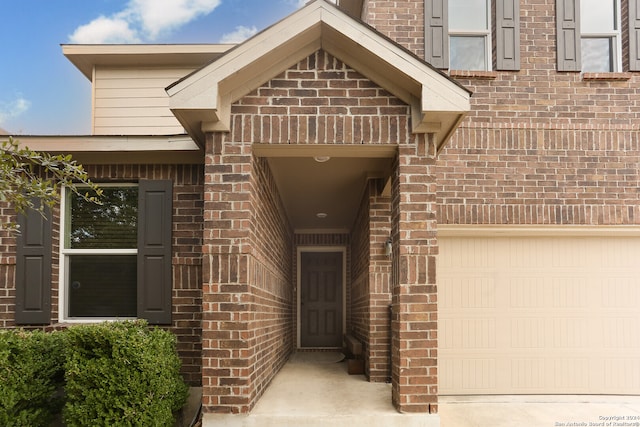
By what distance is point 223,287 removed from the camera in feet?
18.1

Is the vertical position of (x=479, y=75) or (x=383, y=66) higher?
(x=479, y=75)

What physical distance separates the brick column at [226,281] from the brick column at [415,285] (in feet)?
4.54

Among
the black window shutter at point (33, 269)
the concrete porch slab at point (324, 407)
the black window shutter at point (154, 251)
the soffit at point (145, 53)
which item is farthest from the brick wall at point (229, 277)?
the soffit at point (145, 53)

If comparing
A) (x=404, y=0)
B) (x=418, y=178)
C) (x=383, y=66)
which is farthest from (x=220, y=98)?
(x=404, y=0)

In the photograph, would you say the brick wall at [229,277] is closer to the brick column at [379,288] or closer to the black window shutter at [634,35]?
the brick column at [379,288]

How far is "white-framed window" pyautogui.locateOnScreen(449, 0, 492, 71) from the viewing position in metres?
8.18

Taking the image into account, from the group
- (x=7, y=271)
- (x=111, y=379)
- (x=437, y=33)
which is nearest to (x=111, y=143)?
(x=7, y=271)

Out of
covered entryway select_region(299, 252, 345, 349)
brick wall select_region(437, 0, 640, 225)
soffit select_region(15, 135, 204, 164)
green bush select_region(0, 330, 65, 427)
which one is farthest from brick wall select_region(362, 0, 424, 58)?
covered entryway select_region(299, 252, 345, 349)

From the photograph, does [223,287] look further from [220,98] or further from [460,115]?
[460,115]

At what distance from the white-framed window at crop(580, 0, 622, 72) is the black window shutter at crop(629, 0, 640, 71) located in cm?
16

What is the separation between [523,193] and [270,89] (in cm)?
378

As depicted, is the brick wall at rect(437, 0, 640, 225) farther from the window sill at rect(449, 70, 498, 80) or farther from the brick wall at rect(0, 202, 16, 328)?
the brick wall at rect(0, 202, 16, 328)

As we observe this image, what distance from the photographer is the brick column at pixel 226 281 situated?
543 cm

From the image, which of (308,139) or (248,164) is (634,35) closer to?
(308,139)
